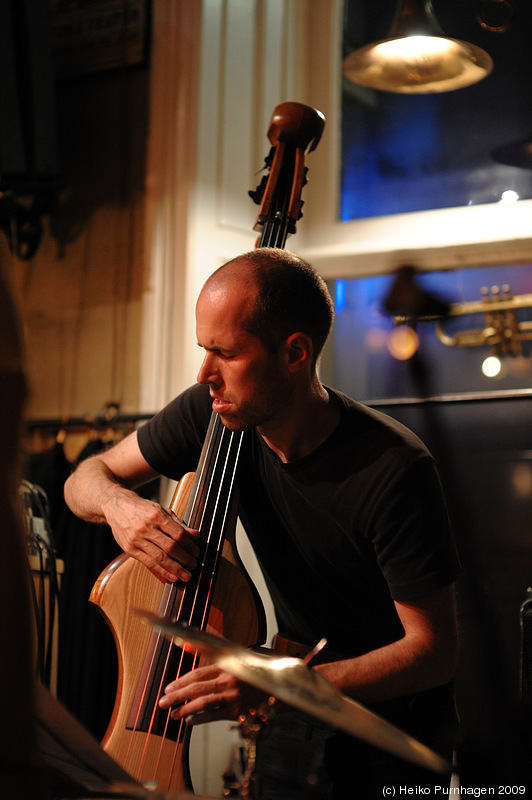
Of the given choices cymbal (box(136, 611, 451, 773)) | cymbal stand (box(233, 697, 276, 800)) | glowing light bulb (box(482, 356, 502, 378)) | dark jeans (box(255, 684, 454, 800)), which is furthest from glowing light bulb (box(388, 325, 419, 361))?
cymbal (box(136, 611, 451, 773))

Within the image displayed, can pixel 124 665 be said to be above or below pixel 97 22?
below

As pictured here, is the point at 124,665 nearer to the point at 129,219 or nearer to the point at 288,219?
the point at 288,219

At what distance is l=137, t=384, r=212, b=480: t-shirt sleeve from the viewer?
1856 mm

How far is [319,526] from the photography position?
5.53ft

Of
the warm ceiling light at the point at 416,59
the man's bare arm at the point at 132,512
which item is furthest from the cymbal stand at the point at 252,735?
the warm ceiling light at the point at 416,59

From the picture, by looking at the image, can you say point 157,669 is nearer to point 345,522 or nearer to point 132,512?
point 132,512

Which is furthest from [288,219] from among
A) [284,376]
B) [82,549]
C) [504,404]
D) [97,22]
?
[97,22]

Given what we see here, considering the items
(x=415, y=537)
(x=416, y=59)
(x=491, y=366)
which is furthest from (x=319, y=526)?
(x=416, y=59)

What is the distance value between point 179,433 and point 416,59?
49.6 inches

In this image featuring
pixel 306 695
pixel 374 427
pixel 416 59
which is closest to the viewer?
pixel 306 695

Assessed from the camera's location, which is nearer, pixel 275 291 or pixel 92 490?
pixel 275 291

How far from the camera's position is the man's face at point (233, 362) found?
1626mm

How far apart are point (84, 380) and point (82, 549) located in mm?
647

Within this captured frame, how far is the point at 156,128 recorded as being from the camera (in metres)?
2.75
